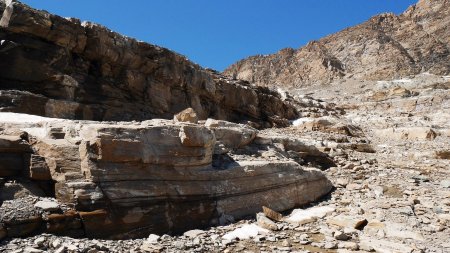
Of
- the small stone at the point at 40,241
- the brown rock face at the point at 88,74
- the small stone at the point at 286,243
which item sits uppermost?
the brown rock face at the point at 88,74

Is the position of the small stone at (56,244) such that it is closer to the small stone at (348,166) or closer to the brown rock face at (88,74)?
the brown rock face at (88,74)

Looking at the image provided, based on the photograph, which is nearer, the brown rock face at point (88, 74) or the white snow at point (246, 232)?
the white snow at point (246, 232)

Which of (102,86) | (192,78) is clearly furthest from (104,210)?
(192,78)

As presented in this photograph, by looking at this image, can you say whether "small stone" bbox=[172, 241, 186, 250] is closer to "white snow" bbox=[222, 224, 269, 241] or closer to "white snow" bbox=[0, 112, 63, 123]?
"white snow" bbox=[222, 224, 269, 241]

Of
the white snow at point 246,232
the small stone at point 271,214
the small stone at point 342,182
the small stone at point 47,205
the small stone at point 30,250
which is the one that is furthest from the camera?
the small stone at point 342,182

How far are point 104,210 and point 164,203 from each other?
1.46 meters

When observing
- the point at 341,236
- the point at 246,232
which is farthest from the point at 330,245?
the point at 246,232

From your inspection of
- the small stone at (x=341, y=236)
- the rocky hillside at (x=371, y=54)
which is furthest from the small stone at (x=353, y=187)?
the rocky hillside at (x=371, y=54)

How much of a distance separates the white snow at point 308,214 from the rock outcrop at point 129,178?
2.12 feet

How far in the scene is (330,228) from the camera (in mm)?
9430

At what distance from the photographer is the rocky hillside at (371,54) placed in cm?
7994

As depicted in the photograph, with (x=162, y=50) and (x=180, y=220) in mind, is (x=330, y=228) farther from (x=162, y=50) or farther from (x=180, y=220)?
(x=162, y=50)

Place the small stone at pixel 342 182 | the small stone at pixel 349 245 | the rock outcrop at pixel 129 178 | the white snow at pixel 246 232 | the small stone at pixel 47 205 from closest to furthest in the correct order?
1. the small stone at pixel 47 205
2. the rock outcrop at pixel 129 178
3. the small stone at pixel 349 245
4. the white snow at pixel 246 232
5. the small stone at pixel 342 182

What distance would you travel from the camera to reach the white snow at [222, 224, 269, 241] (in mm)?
8461
